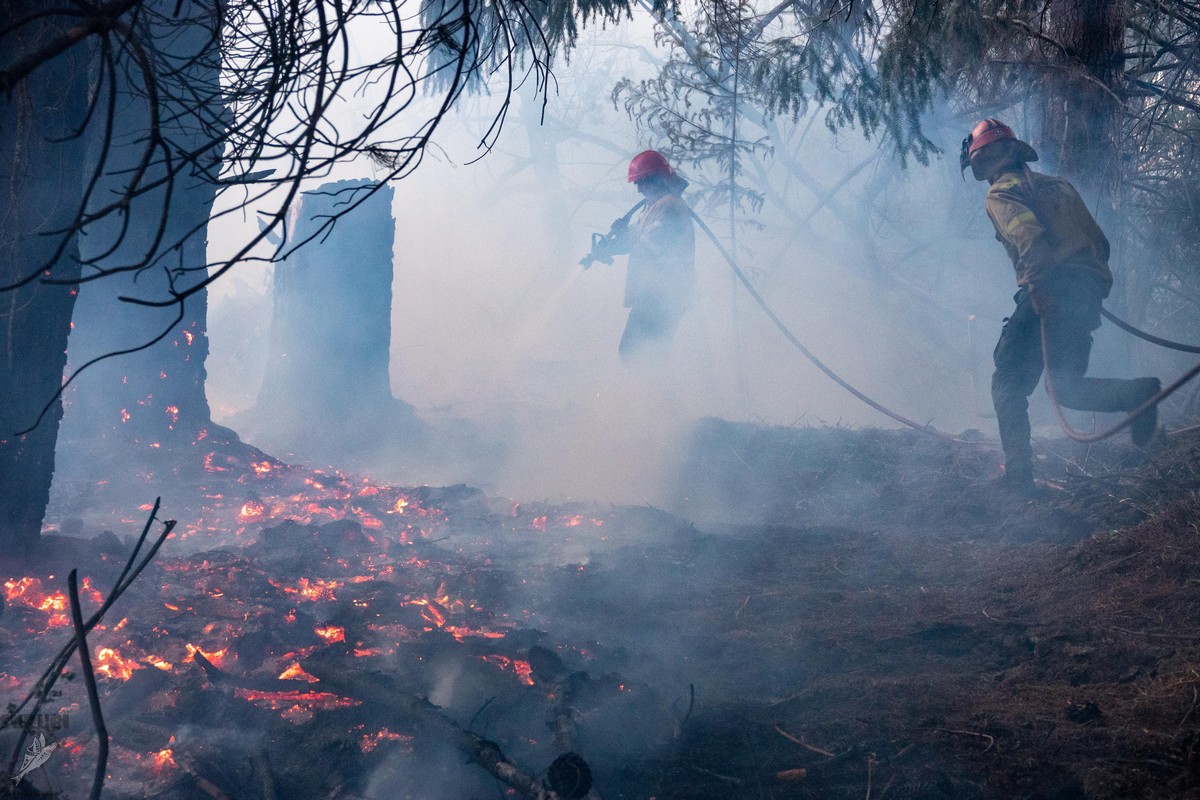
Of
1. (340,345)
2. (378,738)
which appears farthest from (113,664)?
(340,345)

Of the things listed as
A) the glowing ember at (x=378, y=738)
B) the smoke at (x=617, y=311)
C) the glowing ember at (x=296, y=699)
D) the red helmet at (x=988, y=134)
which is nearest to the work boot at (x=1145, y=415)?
the red helmet at (x=988, y=134)

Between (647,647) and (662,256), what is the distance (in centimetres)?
518

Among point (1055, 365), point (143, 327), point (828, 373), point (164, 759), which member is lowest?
point (164, 759)

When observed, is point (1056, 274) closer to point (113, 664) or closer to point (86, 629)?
point (86, 629)

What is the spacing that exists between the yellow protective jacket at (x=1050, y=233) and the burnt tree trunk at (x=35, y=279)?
5.78m

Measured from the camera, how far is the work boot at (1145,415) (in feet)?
16.4

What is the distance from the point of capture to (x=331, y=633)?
3.81m

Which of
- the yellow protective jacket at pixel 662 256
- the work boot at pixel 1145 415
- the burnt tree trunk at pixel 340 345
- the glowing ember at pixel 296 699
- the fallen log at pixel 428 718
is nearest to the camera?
the fallen log at pixel 428 718

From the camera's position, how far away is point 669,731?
296cm

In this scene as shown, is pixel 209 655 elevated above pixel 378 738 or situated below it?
above

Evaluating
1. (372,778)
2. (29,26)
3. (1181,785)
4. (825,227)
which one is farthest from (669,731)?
(825,227)

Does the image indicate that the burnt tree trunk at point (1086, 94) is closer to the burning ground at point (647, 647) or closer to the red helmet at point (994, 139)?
the red helmet at point (994, 139)

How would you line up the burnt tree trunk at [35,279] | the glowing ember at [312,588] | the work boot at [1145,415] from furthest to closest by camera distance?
the work boot at [1145,415], the glowing ember at [312,588], the burnt tree trunk at [35,279]

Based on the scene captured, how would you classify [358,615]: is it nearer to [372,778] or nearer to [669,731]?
[372,778]
